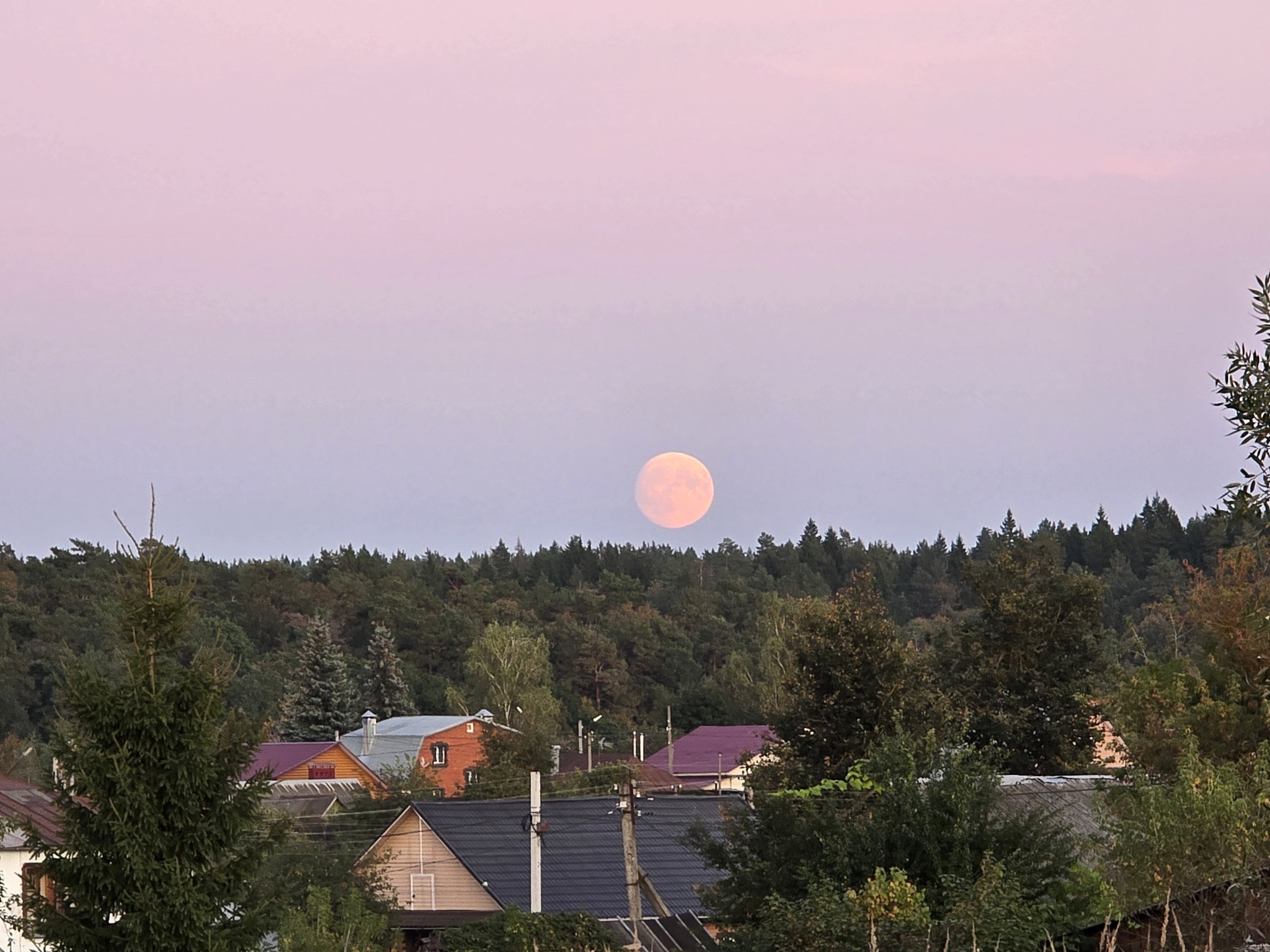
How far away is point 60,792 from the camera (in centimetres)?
1459

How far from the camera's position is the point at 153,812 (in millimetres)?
14117

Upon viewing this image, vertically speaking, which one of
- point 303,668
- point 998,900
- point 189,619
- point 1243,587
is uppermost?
point 303,668

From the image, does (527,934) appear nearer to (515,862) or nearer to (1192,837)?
(1192,837)

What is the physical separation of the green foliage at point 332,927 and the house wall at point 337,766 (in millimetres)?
46226

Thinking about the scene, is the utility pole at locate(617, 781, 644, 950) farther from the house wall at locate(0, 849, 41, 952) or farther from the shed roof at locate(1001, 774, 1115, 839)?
the house wall at locate(0, 849, 41, 952)

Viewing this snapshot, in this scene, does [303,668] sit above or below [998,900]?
above

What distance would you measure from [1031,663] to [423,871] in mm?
15824

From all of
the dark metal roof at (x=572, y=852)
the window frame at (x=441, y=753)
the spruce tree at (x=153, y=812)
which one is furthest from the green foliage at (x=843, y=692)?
the window frame at (x=441, y=753)

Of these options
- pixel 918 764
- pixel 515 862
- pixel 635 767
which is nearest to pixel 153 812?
pixel 918 764

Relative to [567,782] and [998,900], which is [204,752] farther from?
[567,782]

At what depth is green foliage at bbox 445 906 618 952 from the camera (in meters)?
21.9

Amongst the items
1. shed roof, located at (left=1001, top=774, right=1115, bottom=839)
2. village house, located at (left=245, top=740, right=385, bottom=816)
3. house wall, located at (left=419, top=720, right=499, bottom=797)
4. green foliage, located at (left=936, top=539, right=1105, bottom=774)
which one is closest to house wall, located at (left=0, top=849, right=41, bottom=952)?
shed roof, located at (left=1001, top=774, right=1115, bottom=839)

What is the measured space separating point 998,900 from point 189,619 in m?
8.78

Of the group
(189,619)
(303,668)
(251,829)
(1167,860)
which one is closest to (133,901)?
(251,829)
